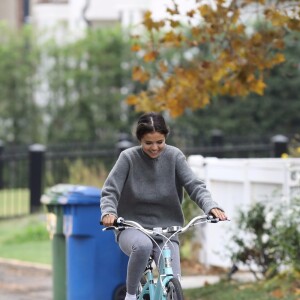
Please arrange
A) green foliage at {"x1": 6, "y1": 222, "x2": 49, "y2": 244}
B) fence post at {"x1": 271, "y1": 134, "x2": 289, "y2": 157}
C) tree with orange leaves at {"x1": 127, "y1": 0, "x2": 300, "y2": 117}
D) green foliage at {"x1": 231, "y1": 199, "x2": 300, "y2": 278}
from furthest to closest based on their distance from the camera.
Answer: fence post at {"x1": 271, "y1": 134, "x2": 289, "y2": 157}
green foliage at {"x1": 6, "y1": 222, "x2": 49, "y2": 244}
tree with orange leaves at {"x1": 127, "y1": 0, "x2": 300, "y2": 117}
green foliage at {"x1": 231, "y1": 199, "x2": 300, "y2": 278}

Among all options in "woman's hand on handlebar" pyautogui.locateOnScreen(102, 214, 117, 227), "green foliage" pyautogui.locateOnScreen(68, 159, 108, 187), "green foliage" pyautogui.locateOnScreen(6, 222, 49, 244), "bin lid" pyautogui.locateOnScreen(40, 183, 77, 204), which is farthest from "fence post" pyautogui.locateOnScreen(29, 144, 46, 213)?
"woman's hand on handlebar" pyautogui.locateOnScreen(102, 214, 117, 227)

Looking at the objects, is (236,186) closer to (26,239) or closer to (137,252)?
(137,252)

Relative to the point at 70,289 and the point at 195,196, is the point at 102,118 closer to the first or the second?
the point at 70,289

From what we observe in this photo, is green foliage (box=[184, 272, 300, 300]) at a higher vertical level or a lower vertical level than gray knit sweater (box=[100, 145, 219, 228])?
lower

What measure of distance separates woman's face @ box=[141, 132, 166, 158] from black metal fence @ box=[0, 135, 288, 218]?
948cm

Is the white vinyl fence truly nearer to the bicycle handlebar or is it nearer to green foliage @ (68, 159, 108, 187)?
the bicycle handlebar

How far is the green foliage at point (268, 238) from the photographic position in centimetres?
953

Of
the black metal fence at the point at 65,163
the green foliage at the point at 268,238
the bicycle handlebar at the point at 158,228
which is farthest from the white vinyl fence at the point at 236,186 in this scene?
the black metal fence at the point at 65,163

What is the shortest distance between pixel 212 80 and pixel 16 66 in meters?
15.5

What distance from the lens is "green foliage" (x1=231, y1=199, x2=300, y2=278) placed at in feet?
31.3

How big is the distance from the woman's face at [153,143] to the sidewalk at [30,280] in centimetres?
384

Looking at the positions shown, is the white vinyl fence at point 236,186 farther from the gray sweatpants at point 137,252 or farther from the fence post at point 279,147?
the fence post at point 279,147

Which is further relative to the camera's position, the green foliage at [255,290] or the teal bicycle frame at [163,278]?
the green foliage at [255,290]

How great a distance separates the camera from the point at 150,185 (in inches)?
280
